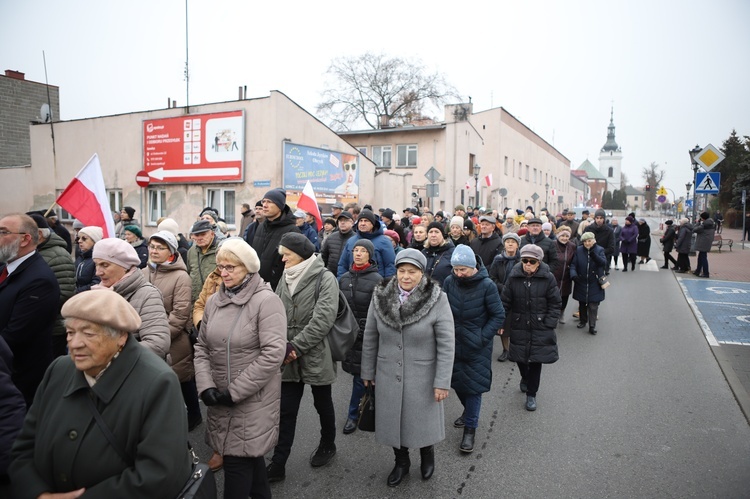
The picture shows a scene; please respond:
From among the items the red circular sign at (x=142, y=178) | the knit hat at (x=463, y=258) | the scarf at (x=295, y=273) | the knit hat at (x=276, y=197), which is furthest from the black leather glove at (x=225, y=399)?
the red circular sign at (x=142, y=178)

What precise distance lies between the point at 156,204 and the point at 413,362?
18.5 metres

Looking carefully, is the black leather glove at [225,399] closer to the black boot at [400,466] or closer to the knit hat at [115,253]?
the knit hat at [115,253]

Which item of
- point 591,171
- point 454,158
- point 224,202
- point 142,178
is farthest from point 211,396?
point 591,171

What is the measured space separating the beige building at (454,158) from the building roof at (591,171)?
327ft

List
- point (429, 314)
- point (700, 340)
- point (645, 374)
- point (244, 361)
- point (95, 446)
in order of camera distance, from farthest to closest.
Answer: point (700, 340)
point (645, 374)
point (429, 314)
point (244, 361)
point (95, 446)

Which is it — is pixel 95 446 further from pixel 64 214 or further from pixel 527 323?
pixel 64 214

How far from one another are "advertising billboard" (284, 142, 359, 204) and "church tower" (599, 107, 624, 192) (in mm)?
138888

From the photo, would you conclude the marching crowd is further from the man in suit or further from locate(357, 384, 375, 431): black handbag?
locate(357, 384, 375, 431): black handbag

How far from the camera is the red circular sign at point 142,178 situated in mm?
Result: 19078

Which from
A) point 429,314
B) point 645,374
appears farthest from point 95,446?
point 645,374

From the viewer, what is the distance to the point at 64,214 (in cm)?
2173

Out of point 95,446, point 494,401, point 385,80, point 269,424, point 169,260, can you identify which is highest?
point 385,80

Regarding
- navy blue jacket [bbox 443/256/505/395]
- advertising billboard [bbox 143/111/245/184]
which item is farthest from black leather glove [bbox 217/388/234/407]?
advertising billboard [bbox 143/111/245/184]

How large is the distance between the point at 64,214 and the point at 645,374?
76.4 ft
